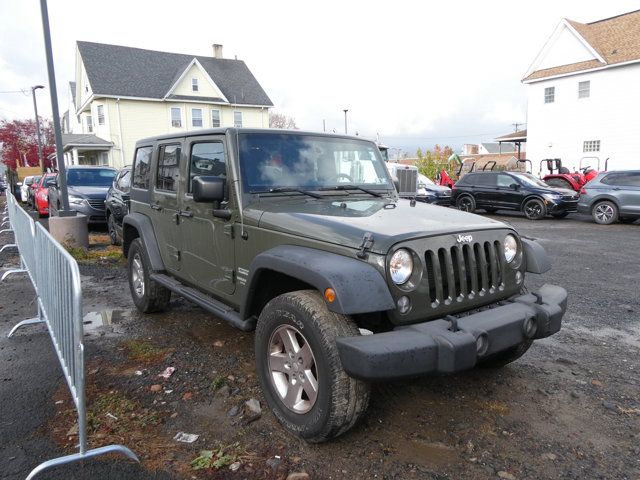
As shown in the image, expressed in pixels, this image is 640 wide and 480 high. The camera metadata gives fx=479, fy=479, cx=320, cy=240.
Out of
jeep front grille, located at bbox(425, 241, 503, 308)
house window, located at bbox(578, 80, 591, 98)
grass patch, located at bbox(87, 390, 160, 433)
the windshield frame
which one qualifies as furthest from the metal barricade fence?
house window, located at bbox(578, 80, 591, 98)

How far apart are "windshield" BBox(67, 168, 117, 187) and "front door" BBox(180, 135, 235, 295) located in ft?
32.0

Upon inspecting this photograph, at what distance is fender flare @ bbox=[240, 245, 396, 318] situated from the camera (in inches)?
99.1

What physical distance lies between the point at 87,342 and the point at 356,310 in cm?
334

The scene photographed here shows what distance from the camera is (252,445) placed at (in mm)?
2936

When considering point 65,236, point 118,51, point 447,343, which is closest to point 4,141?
point 118,51

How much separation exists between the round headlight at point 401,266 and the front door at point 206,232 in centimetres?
145

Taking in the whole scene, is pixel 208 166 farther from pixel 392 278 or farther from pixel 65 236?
pixel 65 236

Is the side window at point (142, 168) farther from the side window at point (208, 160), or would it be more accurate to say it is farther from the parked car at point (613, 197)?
the parked car at point (613, 197)

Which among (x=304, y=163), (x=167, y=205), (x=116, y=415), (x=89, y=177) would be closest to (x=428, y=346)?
(x=304, y=163)

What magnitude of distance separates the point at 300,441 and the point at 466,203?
15.1 metres

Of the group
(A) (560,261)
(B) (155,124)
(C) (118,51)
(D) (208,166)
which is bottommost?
(A) (560,261)

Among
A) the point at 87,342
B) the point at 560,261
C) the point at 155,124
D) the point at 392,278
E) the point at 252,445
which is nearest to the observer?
the point at 392,278

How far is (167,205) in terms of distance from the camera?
4.66 metres

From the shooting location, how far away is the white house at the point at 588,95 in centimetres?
2264
